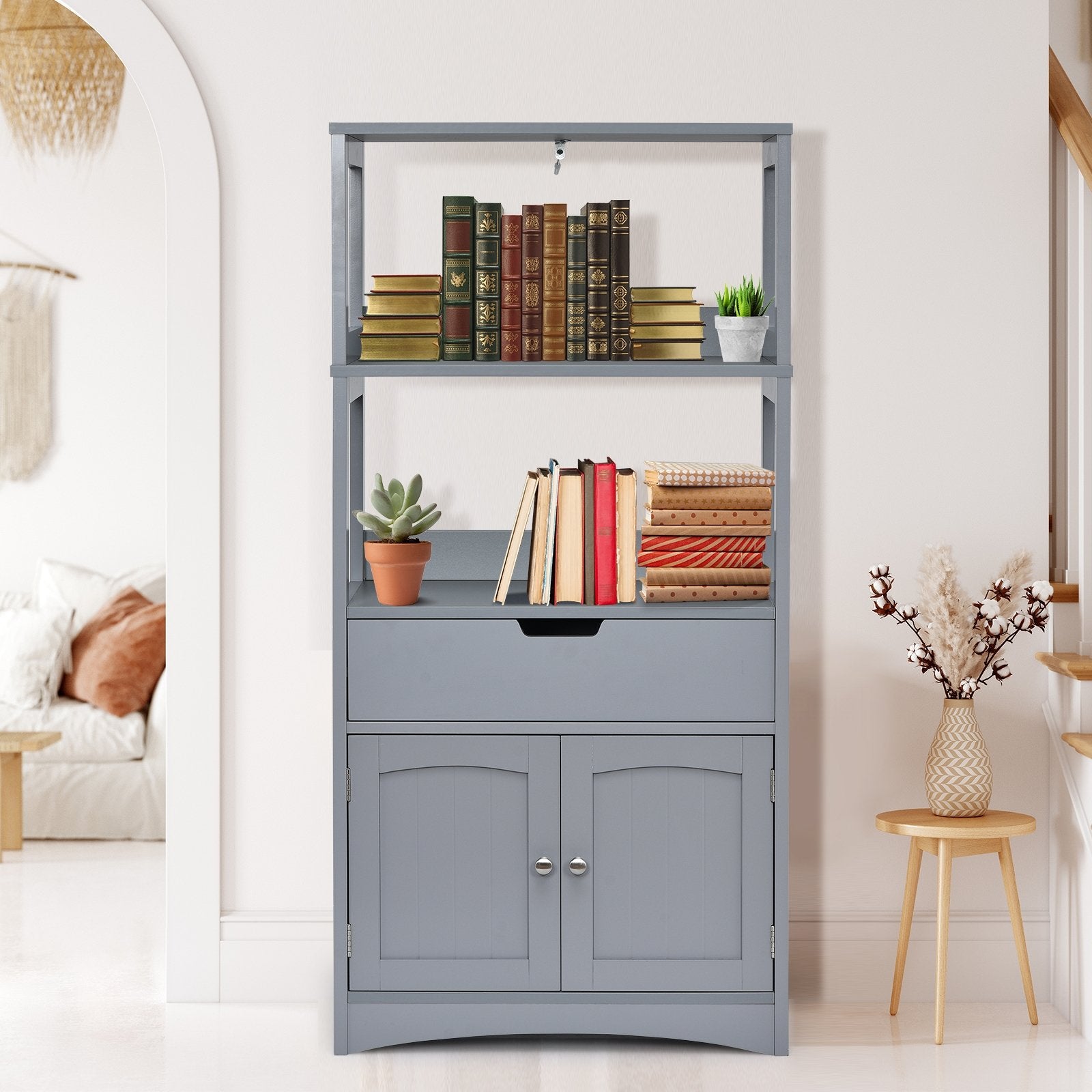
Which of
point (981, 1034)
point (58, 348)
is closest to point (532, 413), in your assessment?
point (981, 1034)

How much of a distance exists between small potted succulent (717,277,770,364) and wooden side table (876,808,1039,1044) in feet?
3.26

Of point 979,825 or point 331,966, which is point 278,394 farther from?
point 979,825

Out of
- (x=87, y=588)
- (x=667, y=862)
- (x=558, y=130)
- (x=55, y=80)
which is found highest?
(x=55, y=80)

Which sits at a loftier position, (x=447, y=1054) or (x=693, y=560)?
(x=693, y=560)

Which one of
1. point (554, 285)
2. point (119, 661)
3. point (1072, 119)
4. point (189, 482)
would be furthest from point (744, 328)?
point (119, 661)

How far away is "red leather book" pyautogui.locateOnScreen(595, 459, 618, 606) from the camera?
249 centimetres

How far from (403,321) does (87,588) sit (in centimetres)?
269

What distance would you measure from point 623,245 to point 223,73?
1011 mm

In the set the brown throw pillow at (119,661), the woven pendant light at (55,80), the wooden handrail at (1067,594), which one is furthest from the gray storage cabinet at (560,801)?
the woven pendant light at (55,80)

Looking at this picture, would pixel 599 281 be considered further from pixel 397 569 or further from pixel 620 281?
pixel 397 569

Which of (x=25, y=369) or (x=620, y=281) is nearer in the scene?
(x=620, y=281)

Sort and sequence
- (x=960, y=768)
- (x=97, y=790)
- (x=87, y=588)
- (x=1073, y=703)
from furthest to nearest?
(x=87, y=588) < (x=97, y=790) < (x=1073, y=703) < (x=960, y=768)

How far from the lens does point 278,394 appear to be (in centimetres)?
284

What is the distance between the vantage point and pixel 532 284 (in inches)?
98.7
